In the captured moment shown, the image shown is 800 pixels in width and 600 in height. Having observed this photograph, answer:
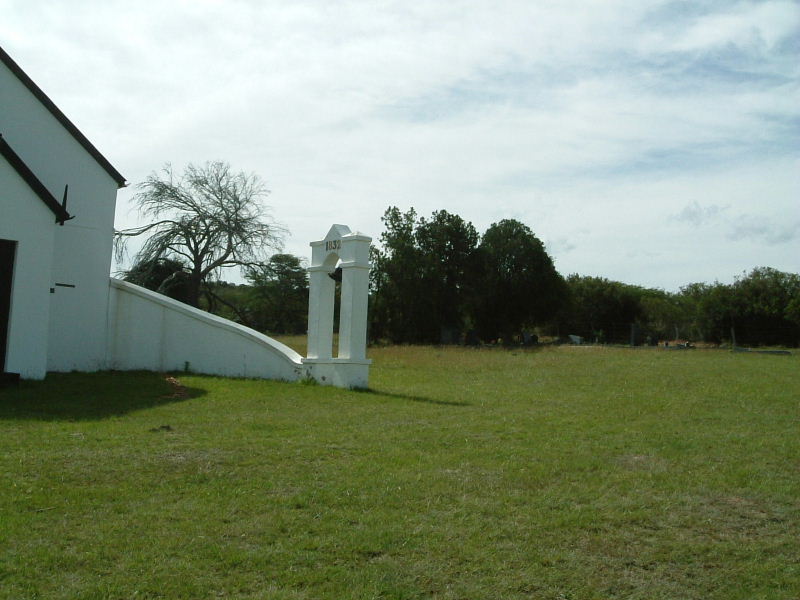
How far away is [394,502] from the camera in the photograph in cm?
635

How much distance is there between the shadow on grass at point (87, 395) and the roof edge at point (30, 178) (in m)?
3.23

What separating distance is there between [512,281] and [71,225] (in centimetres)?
3406

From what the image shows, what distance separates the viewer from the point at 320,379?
16.1 metres

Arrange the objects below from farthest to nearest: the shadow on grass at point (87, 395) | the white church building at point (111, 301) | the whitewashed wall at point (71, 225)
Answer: the whitewashed wall at point (71, 225) → the white church building at point (111, 301) → the shadow on grass at point (87, 395)

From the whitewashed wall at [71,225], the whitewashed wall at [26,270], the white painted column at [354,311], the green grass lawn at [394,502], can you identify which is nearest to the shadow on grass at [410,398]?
the white painted column at [354,311]

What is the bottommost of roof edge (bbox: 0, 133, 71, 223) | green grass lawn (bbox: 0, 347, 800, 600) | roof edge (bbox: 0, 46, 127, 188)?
green grass lawn (bbox: 0, 347, 800, 600)

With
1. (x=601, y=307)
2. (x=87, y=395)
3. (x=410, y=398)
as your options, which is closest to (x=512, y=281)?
(x=601, y=307)

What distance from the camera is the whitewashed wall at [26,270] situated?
1411 cm

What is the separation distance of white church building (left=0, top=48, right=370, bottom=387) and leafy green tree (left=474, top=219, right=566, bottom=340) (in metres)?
31.5

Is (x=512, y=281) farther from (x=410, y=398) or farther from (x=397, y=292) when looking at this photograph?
(x=410, y=398)

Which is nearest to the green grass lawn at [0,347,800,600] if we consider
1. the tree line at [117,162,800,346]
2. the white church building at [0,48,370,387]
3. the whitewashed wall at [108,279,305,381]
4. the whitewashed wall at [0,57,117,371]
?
the white church building at [0,48,370,387]

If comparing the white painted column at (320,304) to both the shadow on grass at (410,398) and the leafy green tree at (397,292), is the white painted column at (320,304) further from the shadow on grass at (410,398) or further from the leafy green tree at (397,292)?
the leafy green tree at (397,292)

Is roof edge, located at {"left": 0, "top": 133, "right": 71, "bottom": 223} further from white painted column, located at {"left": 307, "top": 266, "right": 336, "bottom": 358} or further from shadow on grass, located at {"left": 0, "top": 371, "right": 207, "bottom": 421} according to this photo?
white painted column, located at {"left": 307, "top": 266, "right": 336, "bottom": 358}

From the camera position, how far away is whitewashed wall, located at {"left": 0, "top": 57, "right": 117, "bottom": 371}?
17547 millimetres
